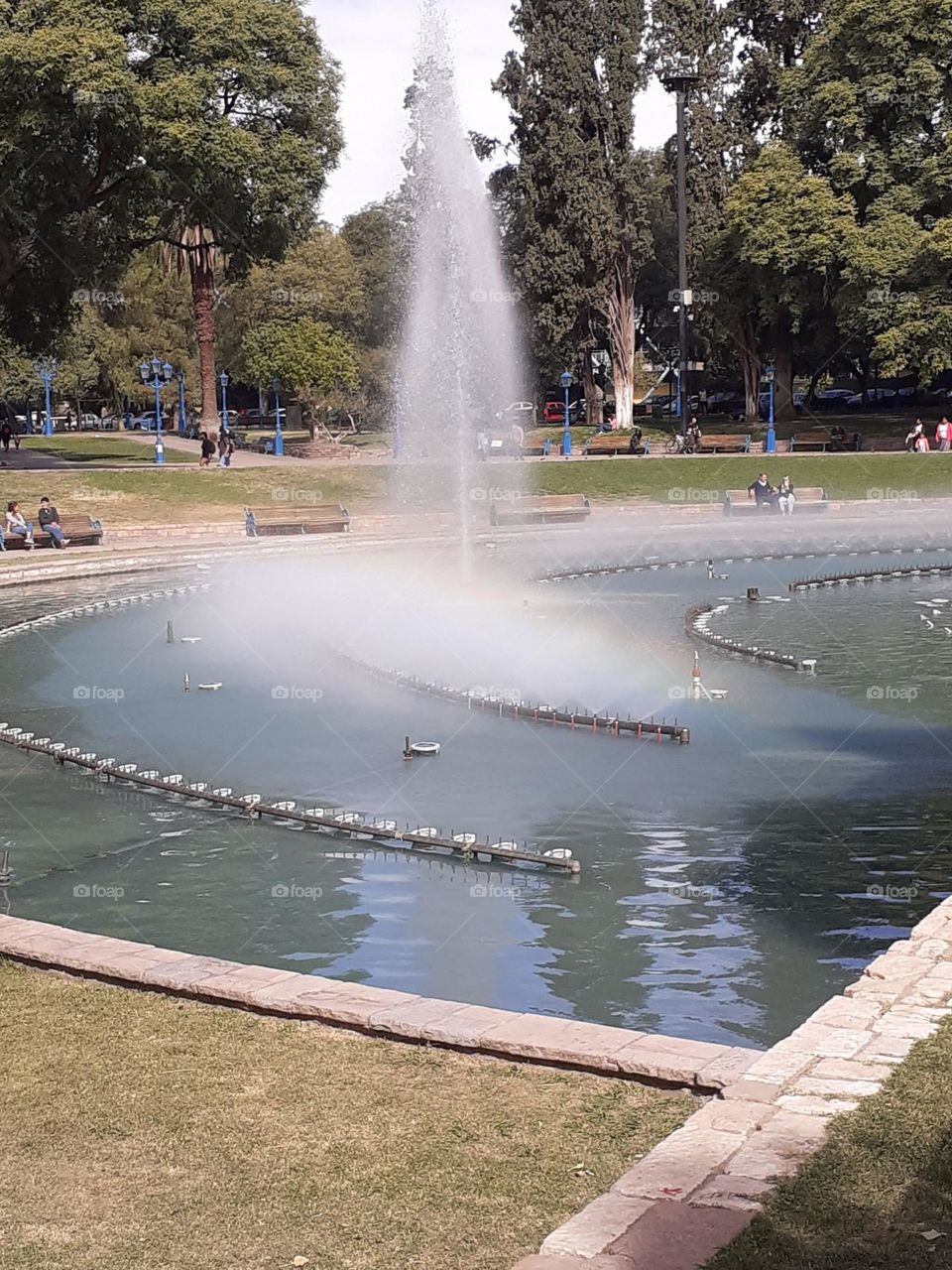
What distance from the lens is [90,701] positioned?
17750 mm

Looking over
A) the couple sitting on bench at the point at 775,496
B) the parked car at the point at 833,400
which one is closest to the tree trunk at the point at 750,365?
the parked car at the point at 833,400

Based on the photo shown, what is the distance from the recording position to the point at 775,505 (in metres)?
39.0

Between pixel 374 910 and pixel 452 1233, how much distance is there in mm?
5302

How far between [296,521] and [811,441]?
69.0ft

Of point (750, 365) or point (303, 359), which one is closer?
point (303, 359)

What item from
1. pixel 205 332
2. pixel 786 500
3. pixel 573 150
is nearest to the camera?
pixel 786 500

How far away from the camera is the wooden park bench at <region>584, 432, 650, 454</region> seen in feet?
169

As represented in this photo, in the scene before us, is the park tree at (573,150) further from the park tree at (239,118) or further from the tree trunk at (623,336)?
the park tree at (239,118)

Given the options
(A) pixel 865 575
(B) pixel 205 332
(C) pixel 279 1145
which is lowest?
(A) pixel 865 575
